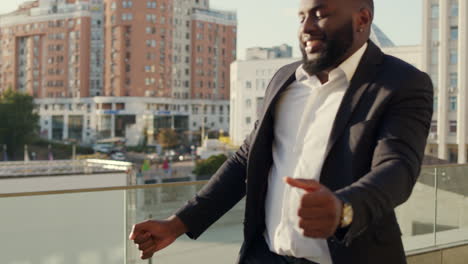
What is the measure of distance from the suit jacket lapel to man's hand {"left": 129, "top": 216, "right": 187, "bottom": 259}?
15.7 inches

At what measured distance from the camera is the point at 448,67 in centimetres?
3975

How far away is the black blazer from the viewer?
0.93 m

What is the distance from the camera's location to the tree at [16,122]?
53656mm

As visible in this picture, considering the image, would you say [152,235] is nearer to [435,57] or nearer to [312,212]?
[312,212]

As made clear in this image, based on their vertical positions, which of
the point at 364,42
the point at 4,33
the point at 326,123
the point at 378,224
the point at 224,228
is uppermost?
the point at 4,33

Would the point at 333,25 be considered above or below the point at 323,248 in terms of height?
above

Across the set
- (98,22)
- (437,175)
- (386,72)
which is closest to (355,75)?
(386,72)

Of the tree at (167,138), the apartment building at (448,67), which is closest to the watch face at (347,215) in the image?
the apartment building at (448,67)

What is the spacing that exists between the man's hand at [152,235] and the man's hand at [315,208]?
502 millimetres

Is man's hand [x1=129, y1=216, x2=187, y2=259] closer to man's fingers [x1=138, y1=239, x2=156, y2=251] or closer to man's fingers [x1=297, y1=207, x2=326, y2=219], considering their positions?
man's fingers [x1=138, y1=239, x2=156, y2=251]

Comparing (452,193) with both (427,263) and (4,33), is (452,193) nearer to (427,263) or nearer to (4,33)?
(427,263)

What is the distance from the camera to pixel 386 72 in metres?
1.11

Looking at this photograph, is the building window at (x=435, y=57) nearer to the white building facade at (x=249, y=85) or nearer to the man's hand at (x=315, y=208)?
the white building facade at (x=249, y=85)

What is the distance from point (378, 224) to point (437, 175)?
10.6ft
